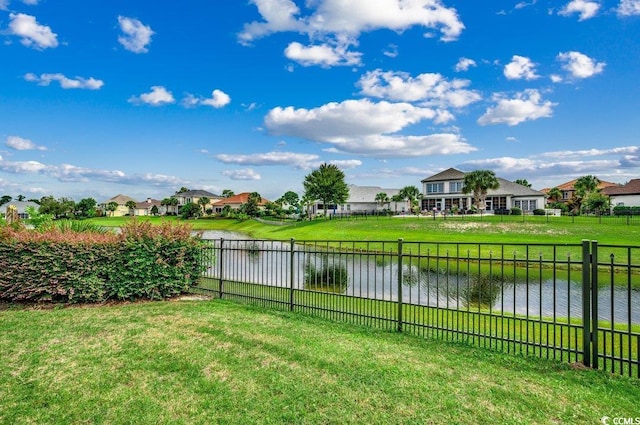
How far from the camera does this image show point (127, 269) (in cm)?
878

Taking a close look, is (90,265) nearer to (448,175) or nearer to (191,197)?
(448,175)

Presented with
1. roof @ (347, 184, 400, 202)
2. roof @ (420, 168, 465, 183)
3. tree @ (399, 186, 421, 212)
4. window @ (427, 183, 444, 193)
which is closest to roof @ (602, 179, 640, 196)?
roof @ (420, 168, 465, 183)

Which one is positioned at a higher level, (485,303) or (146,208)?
(146,208)

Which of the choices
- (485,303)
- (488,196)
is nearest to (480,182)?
(488,196)

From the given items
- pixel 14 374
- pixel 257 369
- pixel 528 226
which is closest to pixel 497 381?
pixel 257 369

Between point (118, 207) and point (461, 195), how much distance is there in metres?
103

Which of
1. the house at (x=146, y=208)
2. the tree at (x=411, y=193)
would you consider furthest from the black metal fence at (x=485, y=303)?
the house at (x=146, y=208)

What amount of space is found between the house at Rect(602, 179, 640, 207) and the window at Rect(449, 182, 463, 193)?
2114 cm

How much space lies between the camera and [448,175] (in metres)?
60.7

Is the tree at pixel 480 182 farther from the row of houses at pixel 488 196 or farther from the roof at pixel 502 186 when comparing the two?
the roof at pixel 502 186

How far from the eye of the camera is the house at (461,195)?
184 ft

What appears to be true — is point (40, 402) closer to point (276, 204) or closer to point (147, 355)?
point (147, 355)

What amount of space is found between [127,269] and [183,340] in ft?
12.9

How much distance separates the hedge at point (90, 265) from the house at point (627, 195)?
2532 inches
